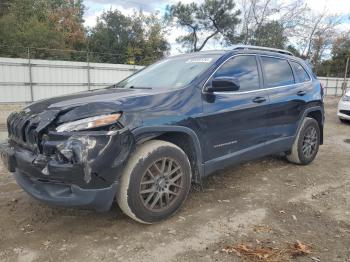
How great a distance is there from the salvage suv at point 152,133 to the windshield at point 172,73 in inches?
0.6

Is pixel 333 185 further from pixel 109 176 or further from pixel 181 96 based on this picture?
pixel 109 176

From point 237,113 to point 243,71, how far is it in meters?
0.64

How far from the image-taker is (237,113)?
401 cm

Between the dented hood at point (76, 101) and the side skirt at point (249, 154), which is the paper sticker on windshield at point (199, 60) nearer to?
the dented hood at point (76, 101)

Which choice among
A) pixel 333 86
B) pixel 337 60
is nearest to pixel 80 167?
pixel 333 86

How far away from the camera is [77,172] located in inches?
111

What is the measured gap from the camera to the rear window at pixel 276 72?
469 centimetres

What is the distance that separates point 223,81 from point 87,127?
152 cm

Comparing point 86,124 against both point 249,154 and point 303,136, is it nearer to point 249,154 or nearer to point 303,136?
point 249,154

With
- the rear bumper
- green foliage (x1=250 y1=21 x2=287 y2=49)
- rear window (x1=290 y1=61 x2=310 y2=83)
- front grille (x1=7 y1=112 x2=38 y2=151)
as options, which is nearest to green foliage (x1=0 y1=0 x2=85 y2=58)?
rear window (x1=290 y1=61 x2=310 y2=83)

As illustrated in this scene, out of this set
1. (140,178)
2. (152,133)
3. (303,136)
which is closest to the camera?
(140,178)

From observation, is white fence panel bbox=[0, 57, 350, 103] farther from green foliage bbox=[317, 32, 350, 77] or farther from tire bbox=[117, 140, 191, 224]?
green foliage bbox=[317, 32, 350, 77]

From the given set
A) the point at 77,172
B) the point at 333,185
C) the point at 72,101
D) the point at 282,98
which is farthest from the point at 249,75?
the point at 77,172

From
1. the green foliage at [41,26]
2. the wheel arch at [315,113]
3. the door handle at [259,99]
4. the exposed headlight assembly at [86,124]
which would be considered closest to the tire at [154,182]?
the exposed headlight assembly at [86,124]
